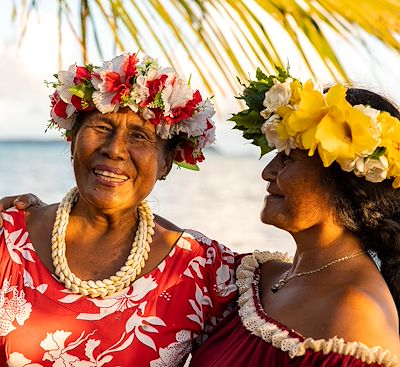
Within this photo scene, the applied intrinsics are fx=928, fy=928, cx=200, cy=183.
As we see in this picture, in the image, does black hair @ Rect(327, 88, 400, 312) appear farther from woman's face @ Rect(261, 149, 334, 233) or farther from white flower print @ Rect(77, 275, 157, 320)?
white flower print @ Rect(77, 275, 157, 320)

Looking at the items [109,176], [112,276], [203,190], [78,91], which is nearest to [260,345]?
[112,276]

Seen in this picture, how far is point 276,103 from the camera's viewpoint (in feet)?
7.89

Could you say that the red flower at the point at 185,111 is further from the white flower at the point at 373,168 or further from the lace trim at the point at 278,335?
the white flower at the point at 373,168

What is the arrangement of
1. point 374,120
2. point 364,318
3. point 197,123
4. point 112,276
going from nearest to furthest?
point 364,318 < point 374,120 < point 112,276 < point 197,123

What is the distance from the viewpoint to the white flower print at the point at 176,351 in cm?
261

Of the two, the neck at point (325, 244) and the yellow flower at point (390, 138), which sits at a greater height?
the yellow flower at point (390, 138)

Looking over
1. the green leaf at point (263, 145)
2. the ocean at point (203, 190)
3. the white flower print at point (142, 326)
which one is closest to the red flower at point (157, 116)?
the green leaf at point (263, 145)

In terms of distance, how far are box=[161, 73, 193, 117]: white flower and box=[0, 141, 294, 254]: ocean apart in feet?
17.9

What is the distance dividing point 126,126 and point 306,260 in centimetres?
65

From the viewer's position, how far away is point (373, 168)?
2254mm

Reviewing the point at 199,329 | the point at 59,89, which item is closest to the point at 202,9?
the point at 59,89

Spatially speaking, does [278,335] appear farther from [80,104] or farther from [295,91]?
[80,104]

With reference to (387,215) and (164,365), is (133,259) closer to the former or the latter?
(164,365)

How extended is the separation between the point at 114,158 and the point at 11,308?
0.51 m
